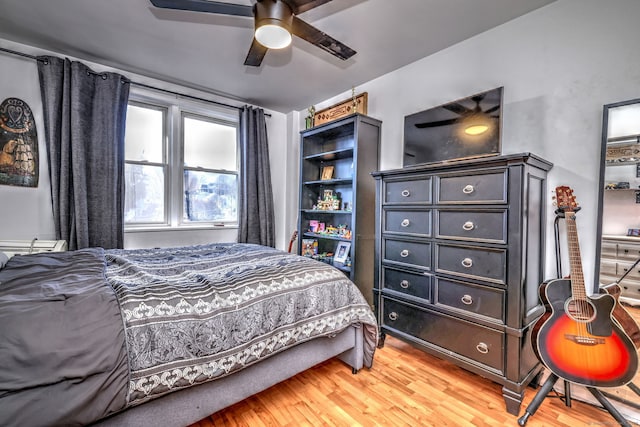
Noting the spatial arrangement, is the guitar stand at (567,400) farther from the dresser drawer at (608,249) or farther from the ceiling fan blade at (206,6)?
the ceiling fan blade at (206,6)

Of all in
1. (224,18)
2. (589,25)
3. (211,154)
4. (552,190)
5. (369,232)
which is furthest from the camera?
(211,154)

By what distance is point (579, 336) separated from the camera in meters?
1.40

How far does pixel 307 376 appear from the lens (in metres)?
1.86

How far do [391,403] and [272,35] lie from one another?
2212mm

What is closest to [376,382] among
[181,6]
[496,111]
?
[496,111]

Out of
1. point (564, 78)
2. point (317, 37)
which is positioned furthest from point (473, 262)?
point (317, 37)

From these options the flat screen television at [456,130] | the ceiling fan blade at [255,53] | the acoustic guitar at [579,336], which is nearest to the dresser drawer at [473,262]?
the acoustic guitar at [579,336]

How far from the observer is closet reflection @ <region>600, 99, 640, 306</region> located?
1.55 meters

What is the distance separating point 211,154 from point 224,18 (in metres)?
1.85

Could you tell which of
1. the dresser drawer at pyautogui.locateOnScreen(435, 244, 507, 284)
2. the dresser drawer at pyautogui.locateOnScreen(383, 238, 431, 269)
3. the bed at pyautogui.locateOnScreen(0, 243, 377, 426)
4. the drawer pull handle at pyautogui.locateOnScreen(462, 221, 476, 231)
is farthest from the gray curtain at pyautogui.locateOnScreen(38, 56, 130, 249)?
the drawer pull handle at pyautogui.locateOnScreen(462, 221, 476, 231)

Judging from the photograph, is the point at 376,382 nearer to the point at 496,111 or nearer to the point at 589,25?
the point at 496,111

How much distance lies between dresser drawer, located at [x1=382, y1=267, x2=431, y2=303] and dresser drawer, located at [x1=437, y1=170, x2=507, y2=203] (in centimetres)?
57

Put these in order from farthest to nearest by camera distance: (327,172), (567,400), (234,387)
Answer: (327,172), (567,400), (234,387)

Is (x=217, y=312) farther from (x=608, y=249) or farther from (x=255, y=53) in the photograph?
(x=608, y=249)
